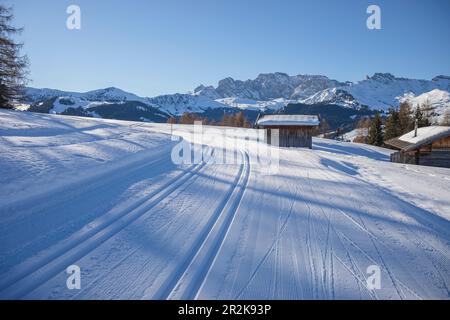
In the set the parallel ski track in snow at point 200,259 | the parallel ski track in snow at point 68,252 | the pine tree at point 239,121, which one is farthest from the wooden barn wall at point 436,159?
the pine tree at point 239,121

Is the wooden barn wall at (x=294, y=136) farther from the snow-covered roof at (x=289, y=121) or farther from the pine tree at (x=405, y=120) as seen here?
the pine tree at (x=405, y=120)

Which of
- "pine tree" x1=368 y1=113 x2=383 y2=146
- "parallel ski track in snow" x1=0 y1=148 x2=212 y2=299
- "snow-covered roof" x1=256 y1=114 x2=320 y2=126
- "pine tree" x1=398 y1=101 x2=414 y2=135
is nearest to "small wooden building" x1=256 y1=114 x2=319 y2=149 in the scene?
"snow-covered roof" x1=256 y1=114 x2=320 y2=126

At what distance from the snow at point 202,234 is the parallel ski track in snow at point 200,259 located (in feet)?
0.06

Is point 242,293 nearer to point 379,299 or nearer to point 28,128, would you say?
point 379,299

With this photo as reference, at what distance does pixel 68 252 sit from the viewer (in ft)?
12.2

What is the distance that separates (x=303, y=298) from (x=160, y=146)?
1032 cm

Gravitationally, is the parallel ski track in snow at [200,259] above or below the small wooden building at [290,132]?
below

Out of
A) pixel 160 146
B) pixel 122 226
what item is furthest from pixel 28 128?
pixel 122 226

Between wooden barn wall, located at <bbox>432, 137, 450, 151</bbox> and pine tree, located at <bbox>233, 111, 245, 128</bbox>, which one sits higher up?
pine tree, located at <bbox>233, 111, 245, 128</bbox>

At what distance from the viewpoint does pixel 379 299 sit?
3.30 meters

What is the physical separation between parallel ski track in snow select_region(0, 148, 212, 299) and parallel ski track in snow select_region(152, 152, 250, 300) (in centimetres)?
137

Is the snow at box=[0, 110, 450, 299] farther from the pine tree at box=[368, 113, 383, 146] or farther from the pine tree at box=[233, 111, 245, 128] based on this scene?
the pine tree at box=[233, 111, 245, 128]

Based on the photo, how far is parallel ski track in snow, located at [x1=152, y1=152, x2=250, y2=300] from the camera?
10.5 ft

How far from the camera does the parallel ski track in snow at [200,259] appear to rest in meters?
3.19
